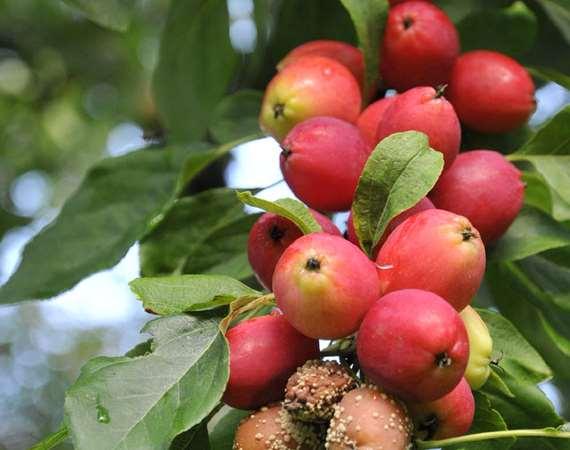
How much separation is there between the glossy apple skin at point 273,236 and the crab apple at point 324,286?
0.37 ft

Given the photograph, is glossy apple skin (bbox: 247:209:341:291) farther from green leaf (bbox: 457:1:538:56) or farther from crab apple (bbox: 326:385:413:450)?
green leaf (bbox: 457:1:538:56)

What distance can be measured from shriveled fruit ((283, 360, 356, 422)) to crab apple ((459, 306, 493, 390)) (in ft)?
0.44

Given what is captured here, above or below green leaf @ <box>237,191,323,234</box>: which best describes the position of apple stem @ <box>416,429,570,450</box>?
below

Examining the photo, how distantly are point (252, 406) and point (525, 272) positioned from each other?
0.56 meters

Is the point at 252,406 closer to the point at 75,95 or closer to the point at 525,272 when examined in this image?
the point at 525,272

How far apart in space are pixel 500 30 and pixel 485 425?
74 centimetres

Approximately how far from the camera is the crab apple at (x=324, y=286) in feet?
2.71

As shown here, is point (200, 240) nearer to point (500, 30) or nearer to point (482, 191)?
point (482, 191)

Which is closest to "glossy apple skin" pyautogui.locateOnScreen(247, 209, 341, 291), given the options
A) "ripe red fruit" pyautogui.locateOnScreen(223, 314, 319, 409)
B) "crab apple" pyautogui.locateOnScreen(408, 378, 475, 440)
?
"ripe red fruit" pyautogui.locateOnScreen(223, 314, 319, 409)

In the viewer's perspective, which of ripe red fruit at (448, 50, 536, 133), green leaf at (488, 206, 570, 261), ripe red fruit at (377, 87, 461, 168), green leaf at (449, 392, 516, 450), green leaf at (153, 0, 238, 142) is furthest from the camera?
green leaf at (153, 0, 238, 142)

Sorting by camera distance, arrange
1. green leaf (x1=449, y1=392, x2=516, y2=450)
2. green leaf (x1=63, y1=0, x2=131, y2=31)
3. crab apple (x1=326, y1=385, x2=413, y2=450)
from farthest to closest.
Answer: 1. green leaf (x1=63, y1=0, x2=131, y2=31)
2. green leaf (x1=449, y1=392, x2=516, y2=450)
3. crab apple (x1=326, y1=385, x2=413, y2=450)

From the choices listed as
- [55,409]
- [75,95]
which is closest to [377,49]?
[75,95]

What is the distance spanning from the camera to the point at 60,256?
1.35 m

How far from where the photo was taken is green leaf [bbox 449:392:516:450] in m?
0.89
